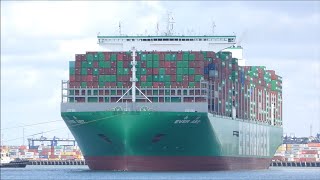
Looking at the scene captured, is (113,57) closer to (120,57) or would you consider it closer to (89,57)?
(120,57)

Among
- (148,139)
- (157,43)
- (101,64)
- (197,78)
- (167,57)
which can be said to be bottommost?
(148,139)

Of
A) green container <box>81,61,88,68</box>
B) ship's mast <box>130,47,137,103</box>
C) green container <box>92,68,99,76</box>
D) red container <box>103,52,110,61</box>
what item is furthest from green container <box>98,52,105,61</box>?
ship's mast <box>130,47,137,103</box>

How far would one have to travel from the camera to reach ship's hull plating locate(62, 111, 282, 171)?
104750 millimetres

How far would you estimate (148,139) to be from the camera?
346ft

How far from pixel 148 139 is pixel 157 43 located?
45.4 ft

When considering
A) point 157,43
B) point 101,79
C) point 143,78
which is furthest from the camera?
point 157,43

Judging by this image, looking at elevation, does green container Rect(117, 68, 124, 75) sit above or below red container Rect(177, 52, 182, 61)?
below

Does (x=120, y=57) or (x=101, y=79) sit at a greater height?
(x=120, y=57)

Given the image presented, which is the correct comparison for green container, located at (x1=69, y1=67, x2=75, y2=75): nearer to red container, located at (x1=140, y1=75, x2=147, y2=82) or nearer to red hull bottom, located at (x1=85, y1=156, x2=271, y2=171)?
red container, located at (x1=140, y1=75, x2=147, y2=82)

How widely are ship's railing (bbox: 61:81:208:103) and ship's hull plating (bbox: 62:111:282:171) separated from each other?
5.05 feet

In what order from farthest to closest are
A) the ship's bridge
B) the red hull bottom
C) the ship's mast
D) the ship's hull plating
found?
the ship's bridge
the red hull bottom
the ship's mast
the ship's hull plating

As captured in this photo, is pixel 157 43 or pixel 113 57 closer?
pixel 113 57

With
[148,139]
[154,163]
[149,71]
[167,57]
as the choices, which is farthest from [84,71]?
[154,163]

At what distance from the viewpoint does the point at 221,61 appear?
372 ft
